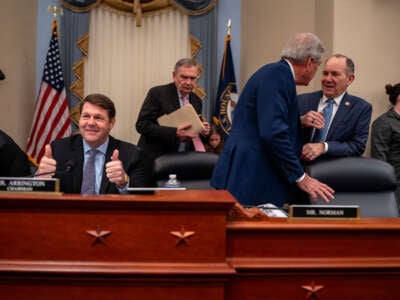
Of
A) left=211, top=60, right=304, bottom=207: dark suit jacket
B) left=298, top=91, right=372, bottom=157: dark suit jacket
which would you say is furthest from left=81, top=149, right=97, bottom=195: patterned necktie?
left=298, top=91, right=372, bottom=157: dark suit jacket

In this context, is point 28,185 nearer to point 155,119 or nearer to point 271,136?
point 271,136

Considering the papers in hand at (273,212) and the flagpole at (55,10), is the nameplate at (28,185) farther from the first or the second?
the flagpole at (55,10)

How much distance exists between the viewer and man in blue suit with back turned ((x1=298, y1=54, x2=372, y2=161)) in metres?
3.10

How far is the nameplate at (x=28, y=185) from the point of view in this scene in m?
1.57

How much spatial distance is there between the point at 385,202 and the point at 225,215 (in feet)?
4.76

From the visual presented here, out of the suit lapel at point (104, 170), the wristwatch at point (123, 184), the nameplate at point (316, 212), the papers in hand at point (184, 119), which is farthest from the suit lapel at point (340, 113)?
the nameplate at point (316, 212)

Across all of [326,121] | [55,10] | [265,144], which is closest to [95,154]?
[265,144]

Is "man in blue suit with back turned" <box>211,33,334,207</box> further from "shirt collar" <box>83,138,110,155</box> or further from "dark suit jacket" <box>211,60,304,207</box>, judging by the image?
"shirt collar" <box>83,138,110,155</box>

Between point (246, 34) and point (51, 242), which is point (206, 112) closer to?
point (246, 34)

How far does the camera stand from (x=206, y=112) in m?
6.09

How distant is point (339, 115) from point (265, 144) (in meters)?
0.86

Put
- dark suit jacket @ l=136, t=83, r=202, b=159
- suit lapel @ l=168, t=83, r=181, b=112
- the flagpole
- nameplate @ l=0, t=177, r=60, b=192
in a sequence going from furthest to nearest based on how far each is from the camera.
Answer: the flagpole → suit lapel @ l=168, t=83, r=181, b=112 → dark suit jacket @ l=136, t=83, r=202, b=159 → nameplate @ l=0, t=177, r=60, b=192

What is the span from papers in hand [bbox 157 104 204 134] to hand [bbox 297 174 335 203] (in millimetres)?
1343

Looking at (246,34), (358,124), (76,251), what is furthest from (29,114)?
(76,251)
